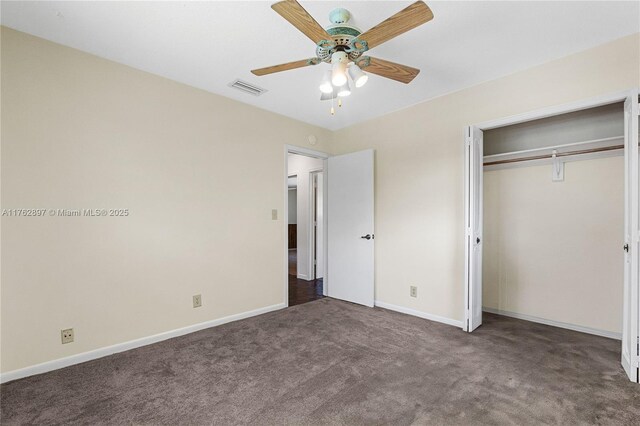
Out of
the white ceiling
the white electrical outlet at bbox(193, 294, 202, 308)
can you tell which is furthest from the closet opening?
the white electrical outlet at bbox(193, 294, 202, 308)

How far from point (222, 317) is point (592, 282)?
3815 millimetres

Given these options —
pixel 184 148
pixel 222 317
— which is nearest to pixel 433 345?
pixel 222 317

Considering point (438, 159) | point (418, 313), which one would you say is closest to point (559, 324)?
point (418, 313)

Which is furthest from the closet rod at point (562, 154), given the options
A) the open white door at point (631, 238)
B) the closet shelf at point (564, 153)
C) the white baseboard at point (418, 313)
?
the white baseboard at point (418, 313)

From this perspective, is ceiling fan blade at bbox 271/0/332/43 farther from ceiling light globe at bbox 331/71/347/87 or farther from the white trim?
the white trim

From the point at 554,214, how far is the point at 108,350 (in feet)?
14.8

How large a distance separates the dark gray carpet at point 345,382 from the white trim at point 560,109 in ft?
6.72

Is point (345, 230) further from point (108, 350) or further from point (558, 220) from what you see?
point (108, 350)

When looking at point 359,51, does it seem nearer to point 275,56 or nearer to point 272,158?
point 275,56

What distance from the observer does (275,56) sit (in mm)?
2510

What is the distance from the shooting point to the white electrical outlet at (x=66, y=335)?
2.35 metres

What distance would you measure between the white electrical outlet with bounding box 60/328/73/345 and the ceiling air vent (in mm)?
2573

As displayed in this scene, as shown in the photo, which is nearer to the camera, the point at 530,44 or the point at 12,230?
the point at 12,230

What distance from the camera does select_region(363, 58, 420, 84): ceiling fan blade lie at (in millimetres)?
2033
